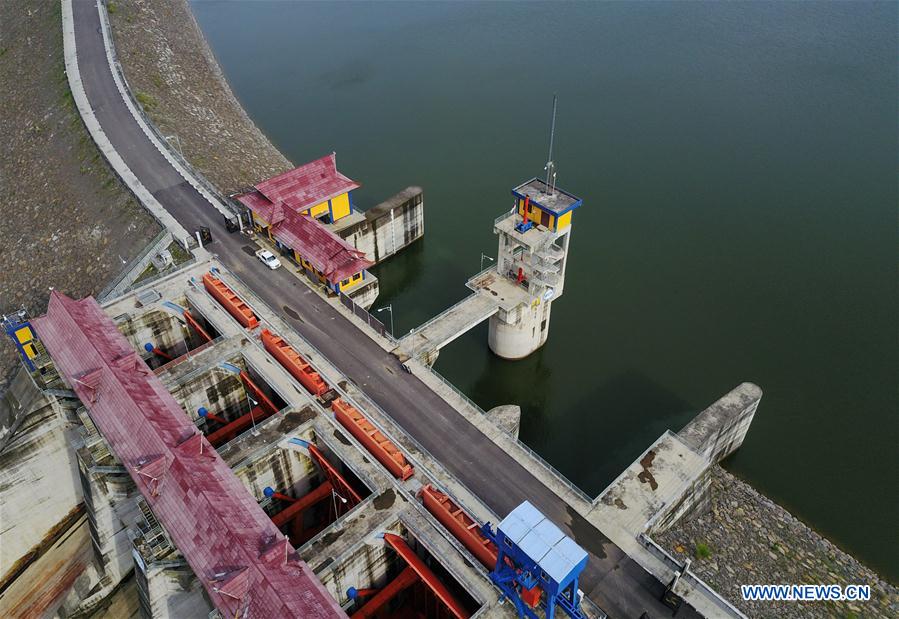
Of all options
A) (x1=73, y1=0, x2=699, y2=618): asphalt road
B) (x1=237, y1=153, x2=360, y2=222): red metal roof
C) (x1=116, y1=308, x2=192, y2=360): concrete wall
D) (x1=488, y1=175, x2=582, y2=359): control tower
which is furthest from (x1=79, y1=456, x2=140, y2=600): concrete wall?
(x1=488, y1=175, x2=582, y2=359): control tower

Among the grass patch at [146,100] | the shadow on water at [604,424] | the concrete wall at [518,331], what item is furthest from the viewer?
the grass patch at [146,100]

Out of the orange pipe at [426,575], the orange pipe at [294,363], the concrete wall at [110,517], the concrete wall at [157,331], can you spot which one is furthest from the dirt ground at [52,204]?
the orange pipe at [426,575]

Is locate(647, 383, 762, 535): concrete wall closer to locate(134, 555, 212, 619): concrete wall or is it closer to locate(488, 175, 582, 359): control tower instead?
locate(488, 175, 582, 359): control tower

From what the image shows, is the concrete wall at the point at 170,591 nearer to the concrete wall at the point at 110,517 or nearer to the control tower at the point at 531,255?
the concrete wall at the point at 110,517

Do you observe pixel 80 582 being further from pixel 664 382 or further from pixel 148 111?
pixel 148 111

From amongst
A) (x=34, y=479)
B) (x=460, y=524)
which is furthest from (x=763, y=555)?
(x=34, y=479)

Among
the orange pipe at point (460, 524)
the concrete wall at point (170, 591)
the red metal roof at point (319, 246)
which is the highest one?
the red metal roof at point (319, 246)

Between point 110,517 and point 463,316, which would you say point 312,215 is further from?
point 110,517
